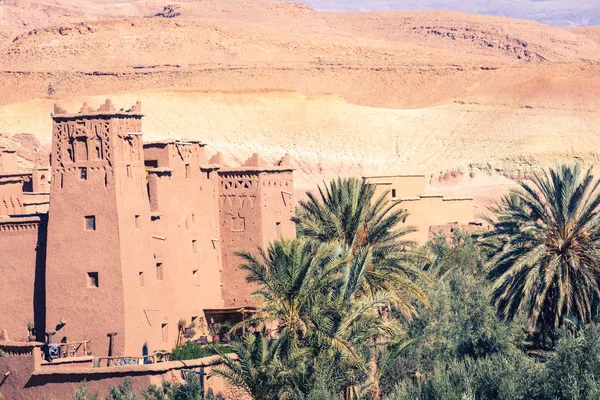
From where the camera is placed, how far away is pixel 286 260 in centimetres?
2719

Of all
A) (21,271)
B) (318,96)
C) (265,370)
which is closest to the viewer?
(265,370)

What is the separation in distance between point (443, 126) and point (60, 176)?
5384 centimetres

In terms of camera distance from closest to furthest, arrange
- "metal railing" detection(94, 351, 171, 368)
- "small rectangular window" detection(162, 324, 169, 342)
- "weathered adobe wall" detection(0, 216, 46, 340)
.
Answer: "metal railing" detection(94, 351, 171, 368) < "weathered adobe wall" detection(0, 216, 46, 340) < "small rectangular window" detection(162, 324, 169, 342)

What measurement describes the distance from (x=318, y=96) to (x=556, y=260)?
59031 millimetres

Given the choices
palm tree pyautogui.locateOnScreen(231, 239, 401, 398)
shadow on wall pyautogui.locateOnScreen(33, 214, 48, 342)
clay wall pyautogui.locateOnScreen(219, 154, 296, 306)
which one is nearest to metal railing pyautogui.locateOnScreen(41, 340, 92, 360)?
shadow on wall pyautogui.locateOnScreen(33, 214, 48, 342)

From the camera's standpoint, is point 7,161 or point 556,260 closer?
point 556,260

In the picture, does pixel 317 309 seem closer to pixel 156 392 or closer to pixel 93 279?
pixel 156 392

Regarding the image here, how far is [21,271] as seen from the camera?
110 ft

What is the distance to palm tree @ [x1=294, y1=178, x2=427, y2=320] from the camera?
2992 cm

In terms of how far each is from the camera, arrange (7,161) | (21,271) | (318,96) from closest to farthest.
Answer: (21,271) → (7,161) → (318,96)

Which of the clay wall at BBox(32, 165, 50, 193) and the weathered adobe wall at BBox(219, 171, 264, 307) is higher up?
the clay wall at BBox(32, 165, 50, 193)

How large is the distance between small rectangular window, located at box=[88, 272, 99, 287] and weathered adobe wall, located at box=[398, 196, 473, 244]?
744 inches

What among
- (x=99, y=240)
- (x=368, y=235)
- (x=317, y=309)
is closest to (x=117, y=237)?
(x=99, y=240)

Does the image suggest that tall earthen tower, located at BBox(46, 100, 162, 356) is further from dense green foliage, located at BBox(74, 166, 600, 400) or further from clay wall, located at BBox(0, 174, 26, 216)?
clay wall, located at BBox(0, 174, 26, 216)
